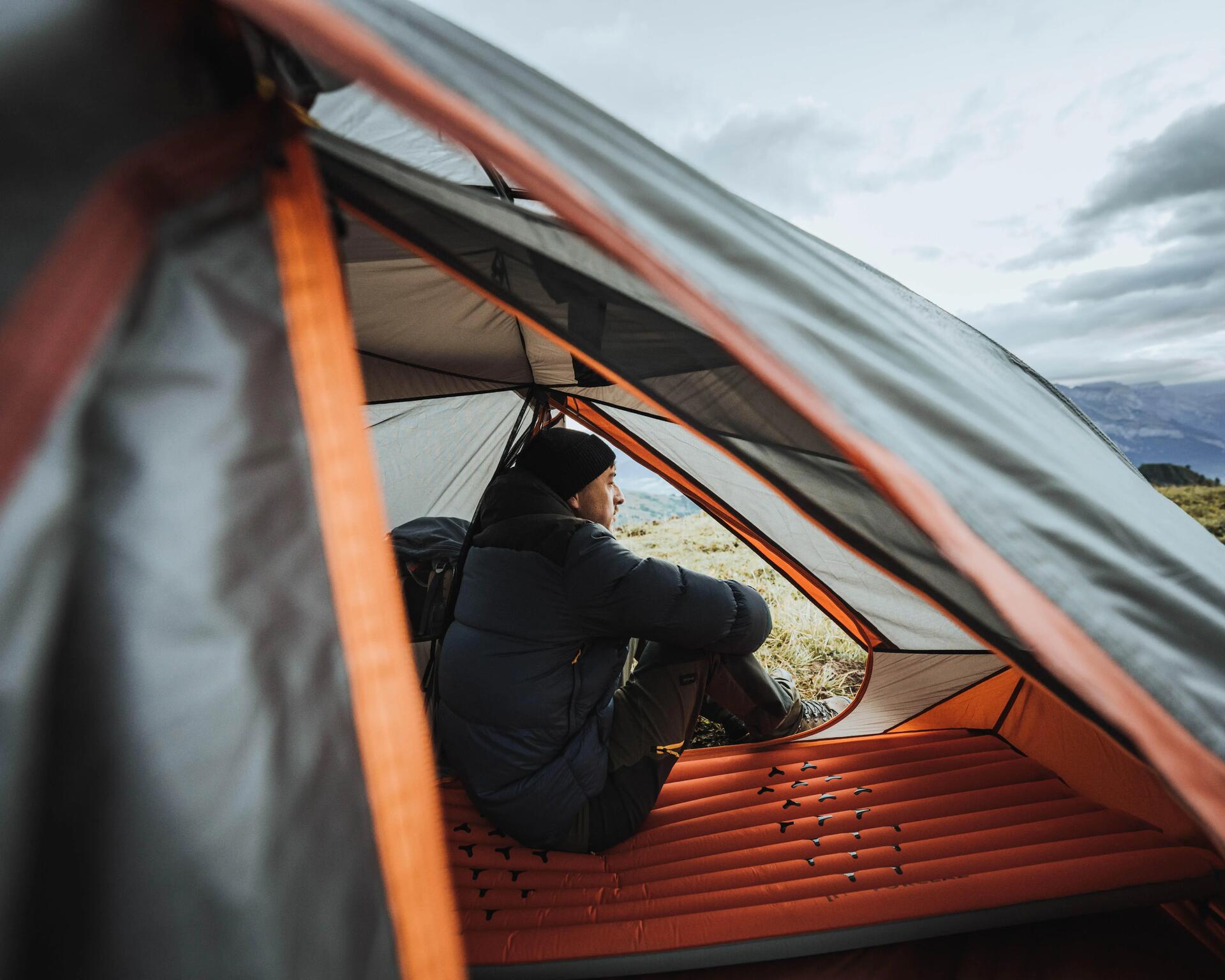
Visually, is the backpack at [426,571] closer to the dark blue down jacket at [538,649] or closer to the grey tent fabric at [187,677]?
the dark blue down jacket at [538,649]

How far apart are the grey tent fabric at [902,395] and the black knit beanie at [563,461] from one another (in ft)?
2.97

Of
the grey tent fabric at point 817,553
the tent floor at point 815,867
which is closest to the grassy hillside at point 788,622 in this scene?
the grey tent fabric at point 817,553

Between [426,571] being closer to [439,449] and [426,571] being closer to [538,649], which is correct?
[439,449]

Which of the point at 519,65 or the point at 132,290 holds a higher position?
the point at 519,65

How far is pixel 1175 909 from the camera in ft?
3.96

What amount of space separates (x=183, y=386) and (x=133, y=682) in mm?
216

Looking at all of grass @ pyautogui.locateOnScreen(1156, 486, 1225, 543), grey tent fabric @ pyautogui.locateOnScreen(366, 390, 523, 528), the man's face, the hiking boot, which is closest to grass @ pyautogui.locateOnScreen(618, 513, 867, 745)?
the hiking boot

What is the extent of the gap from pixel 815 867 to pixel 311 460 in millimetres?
1373

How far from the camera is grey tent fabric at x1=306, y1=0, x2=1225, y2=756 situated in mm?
590

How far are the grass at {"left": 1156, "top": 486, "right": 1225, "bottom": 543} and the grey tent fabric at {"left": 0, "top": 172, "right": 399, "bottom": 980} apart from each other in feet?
29.6

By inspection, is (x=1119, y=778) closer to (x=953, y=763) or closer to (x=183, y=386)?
(x=953, y=763)

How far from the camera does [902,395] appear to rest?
0.66m

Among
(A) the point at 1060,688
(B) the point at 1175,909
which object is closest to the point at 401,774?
(A) the point at 1060,688

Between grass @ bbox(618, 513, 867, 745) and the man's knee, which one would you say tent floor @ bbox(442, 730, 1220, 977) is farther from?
grass @ bbox(618, 513, 867, 745)
